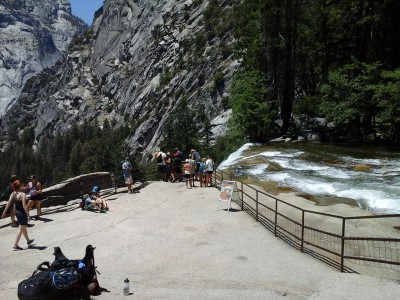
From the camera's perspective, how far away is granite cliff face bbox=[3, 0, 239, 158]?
273ft

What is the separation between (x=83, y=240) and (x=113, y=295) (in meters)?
4.52

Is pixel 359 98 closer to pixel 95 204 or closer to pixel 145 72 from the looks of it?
pixel 95 204

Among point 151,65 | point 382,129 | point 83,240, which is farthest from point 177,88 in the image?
point 83,240

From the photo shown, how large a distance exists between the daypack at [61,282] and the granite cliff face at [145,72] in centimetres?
3366

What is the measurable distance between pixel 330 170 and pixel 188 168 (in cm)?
749

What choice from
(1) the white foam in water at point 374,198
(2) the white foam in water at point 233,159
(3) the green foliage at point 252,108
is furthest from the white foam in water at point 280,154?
(1) the white foam in water at point 374,198

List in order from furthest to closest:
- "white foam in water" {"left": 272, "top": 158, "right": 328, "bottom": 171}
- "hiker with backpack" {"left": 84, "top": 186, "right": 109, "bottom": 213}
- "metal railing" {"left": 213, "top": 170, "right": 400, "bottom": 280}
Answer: "white foam in water" {"left": 272, "top": 158, "right": 328, "bottom": 171}
"hiker with backpack" {"left": 84, "top": 186, "right": 109, "bottom": 213}
"metal railing" {"left": 213, "top": 170, "right": 400, "bottom": 280}

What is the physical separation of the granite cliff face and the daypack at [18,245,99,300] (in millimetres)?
33658

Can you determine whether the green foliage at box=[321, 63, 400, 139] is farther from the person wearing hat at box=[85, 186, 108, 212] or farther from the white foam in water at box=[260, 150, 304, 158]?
the person wearing hat at box=[85, 186, 108, 212]

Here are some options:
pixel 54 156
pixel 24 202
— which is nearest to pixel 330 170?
pixel 24 202

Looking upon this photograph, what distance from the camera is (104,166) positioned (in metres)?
62.6

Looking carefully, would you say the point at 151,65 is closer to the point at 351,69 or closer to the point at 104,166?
the point at 104,166

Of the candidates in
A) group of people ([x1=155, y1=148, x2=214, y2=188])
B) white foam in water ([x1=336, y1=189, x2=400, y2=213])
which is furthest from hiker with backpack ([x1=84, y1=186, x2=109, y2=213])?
white foam in water ([x1=336, y1=189, x2=400, y2=213])

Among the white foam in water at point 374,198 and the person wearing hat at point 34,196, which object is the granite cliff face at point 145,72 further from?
the person wearing hat at point 34,196
